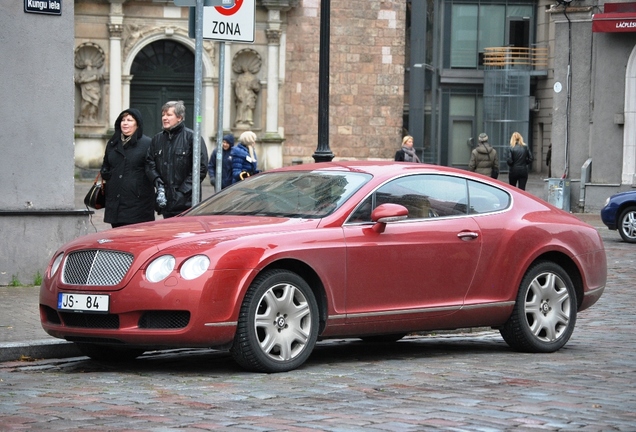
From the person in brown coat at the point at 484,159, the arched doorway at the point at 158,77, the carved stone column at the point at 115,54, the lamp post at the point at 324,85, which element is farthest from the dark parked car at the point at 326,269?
the arched doorway at the point at 158,77

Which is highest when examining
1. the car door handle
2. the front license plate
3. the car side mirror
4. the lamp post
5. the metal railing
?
the metal railing

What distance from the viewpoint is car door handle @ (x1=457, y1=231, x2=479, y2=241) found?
974 cm

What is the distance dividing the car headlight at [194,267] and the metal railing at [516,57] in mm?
47033

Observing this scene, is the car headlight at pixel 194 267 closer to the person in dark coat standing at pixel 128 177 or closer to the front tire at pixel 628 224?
the person in dark coat standing at pixel 128 177

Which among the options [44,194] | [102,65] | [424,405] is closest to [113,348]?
[424,405]

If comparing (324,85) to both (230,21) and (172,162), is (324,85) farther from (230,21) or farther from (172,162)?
(230,21)

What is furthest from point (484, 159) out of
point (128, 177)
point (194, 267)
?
point (194, 267)

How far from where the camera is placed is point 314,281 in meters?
8.98

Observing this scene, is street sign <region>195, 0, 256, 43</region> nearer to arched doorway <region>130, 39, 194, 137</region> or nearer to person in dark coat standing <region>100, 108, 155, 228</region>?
person in dark coat standing <region>100, 108, 155, 228</region>

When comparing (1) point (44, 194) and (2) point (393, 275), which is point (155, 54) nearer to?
(1) point (44, 194)

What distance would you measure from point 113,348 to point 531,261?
3192 mm

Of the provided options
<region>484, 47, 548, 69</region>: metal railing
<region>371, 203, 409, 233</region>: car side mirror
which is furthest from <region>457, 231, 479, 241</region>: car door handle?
<region>484, 47, 548, 69</region>: metal railing

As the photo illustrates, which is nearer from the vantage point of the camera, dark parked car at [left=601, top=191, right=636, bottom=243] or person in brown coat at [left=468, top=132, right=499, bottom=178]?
dark parked car at [left=601, top=191, right=636, bottom=243]

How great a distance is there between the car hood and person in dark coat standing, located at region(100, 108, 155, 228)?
10.0 feet
